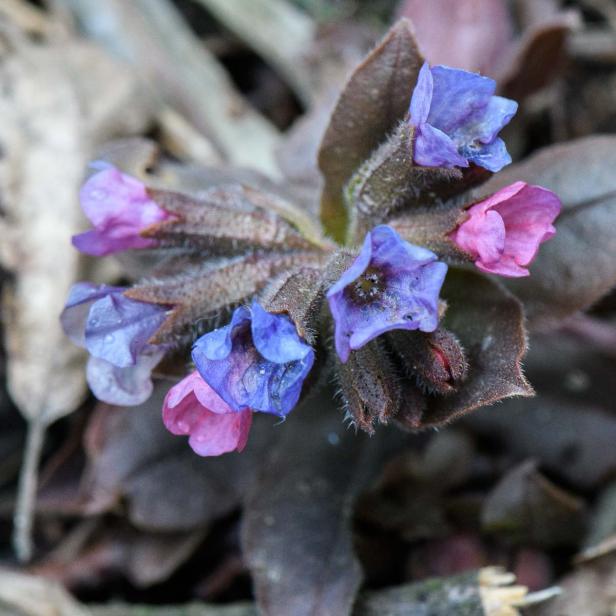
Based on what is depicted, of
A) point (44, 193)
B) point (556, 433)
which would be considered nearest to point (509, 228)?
point (556, 433)

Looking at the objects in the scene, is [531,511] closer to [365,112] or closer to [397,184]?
[397,184]

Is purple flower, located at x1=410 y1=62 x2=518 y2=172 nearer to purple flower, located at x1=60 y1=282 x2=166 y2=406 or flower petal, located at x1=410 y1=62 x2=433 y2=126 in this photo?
flower petal, located at x1=410 y1=62 x2=433 y2=126

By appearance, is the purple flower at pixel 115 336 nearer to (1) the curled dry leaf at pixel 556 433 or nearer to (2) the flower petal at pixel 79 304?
(2) the flower petal at pixel 79 304

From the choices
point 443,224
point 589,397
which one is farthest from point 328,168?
point 589,397

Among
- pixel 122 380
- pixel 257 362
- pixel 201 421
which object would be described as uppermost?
pixel 257 362

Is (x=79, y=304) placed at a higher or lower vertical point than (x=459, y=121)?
lower

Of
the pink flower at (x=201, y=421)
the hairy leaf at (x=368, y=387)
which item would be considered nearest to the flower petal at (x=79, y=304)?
the pink flower at (x=201, y=421)

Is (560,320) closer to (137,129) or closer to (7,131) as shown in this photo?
(137,129)
